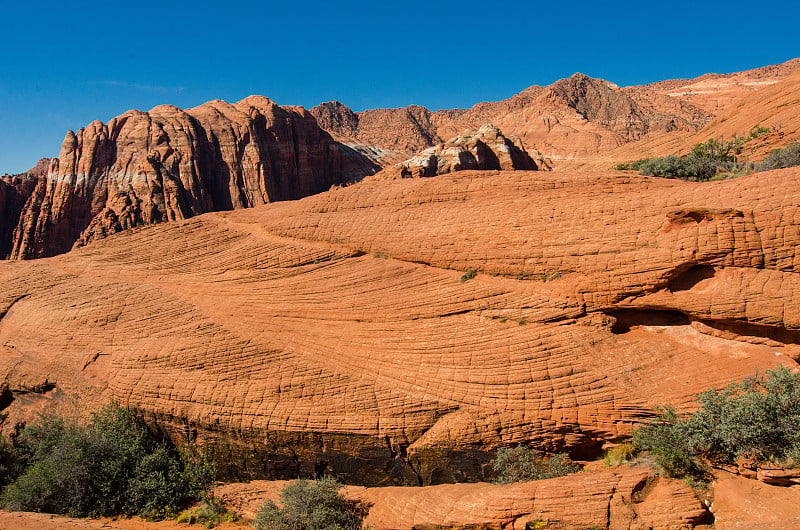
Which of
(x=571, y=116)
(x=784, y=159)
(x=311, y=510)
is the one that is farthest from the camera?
(x=571, y=116)

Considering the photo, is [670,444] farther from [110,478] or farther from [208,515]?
[110,478]

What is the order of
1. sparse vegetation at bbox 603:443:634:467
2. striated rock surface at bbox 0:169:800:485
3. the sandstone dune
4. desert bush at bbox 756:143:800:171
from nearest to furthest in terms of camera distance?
sparse vegetation at bbox 603:443:634:467
striated rock surface at bbox 0:169:800:485
desert bush at bbox 756:143:800:171
the sandstone dune

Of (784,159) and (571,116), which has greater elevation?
(571,116)

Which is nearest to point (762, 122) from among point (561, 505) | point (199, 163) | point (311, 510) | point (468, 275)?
point (468, 275)

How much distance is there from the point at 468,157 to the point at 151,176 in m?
30.3

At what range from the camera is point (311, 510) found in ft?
29.1

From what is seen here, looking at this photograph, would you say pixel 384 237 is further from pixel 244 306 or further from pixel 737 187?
pixel 737 187

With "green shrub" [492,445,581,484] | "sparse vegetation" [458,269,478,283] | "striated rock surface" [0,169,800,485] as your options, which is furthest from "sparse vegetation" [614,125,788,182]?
"green shrub" [492,445,581,484]

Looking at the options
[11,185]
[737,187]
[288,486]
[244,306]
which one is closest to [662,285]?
[737,187]

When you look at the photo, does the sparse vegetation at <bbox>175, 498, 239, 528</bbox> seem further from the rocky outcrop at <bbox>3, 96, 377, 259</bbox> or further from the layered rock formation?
the layered rock formation

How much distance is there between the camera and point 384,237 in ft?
37.8

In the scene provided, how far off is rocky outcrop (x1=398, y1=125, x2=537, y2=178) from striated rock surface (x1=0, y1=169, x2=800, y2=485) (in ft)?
87.1

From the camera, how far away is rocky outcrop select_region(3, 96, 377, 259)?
48.2 m

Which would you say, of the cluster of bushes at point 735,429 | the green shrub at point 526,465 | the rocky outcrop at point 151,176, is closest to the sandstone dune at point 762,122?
the cluster of bushes at point 735,429
